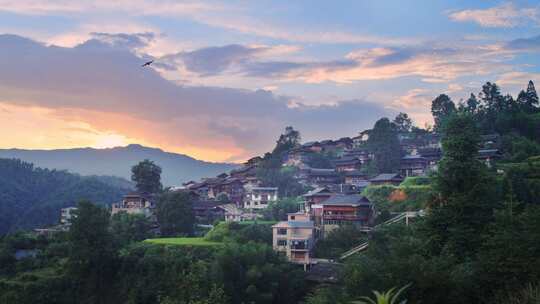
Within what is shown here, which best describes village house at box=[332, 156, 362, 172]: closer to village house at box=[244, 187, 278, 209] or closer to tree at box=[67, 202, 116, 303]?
village house at box=[244, 187, 278, 209]

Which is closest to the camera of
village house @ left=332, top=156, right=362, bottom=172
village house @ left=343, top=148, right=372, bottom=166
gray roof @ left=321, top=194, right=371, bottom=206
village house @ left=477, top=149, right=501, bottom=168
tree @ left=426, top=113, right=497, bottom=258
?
tree @ left=426, top=113, right=497, bottom=258

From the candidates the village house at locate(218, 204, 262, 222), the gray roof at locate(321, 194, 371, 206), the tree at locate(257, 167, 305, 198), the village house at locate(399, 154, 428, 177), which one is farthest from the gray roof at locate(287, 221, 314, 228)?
the village house at locate(399, 154, 428, 177)

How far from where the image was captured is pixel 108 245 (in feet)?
87.7

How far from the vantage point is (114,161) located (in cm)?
11738

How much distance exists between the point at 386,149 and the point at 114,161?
89320mm

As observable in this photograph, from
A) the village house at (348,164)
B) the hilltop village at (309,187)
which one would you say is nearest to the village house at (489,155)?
the hilltop village at (309,187)

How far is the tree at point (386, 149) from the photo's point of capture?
3906cm

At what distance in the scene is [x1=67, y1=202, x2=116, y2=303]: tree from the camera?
25.9 metres

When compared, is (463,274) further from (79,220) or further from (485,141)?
(485,141)

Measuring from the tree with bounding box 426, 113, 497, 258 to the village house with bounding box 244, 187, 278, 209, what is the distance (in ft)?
79.0

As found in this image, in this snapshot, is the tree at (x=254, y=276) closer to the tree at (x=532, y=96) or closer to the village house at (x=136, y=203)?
the village house at (x=136, y=203)

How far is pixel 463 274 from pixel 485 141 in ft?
85.4

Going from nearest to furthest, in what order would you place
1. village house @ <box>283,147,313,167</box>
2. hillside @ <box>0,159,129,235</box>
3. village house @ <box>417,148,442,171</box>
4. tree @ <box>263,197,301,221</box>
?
tree @ <box>263,197,301,221</box>, village house @ <box>417,148,442,171</box>, village house @ <box>283,147,313,167</box>, hillside @ <box>0,159,129,235</box>

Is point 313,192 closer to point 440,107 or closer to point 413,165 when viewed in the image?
point 413,165
